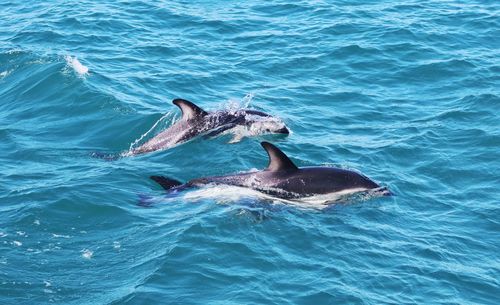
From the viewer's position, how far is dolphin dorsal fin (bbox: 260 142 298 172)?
1900cm

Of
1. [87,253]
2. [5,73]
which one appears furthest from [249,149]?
[5,73]

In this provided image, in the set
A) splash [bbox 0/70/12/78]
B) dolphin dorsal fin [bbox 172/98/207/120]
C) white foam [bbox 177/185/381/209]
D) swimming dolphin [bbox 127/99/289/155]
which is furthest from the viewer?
splash [bbox 0/70/12/78]

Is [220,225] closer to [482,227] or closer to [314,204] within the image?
[314,204]

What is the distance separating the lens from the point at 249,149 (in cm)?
2305

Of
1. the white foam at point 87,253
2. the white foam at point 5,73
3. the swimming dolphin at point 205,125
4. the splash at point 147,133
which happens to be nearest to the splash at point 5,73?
the white foam at point 5,73

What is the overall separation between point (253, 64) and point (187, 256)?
45.9ft

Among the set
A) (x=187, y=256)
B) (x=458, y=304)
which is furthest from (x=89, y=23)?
(x=458, y=304)

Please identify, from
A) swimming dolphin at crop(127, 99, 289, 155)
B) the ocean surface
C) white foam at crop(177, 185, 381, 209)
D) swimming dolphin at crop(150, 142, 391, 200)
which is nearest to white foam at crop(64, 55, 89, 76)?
the ocean surface

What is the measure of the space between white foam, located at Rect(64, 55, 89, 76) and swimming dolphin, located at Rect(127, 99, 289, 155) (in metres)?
5.75

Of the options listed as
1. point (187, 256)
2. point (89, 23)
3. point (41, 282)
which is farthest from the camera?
point (89, 23)

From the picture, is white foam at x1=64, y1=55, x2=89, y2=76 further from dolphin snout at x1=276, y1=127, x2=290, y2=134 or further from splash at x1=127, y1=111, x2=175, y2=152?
dolphin snout at x1=276, y1=127, x2=290, y2=134

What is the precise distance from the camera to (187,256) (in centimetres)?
1702

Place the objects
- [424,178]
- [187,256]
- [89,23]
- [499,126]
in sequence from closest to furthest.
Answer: [187,256] < [424,178] < [499,126] < [89,23]

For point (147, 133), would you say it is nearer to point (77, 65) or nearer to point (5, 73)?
point (77, 65)
